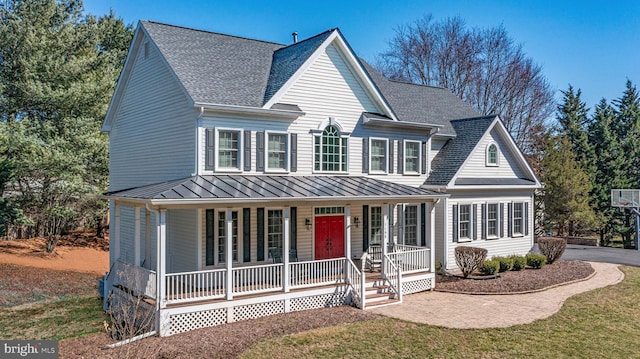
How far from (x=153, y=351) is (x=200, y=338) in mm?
1304

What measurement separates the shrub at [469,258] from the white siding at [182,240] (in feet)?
34.0

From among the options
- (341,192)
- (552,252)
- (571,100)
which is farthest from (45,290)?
(571,100)

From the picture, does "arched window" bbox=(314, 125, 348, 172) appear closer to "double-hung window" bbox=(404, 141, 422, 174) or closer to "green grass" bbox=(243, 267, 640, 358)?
"double-hung window" bbox=(404, 141, 422, 174)

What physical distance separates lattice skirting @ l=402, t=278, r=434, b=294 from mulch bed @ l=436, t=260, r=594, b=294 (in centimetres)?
41

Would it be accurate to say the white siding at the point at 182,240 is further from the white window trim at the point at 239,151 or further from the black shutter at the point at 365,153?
the black shutter at the point at 365,153

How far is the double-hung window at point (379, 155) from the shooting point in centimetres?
1933

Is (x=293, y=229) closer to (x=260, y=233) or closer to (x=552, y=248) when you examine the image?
(x=260, y=233)

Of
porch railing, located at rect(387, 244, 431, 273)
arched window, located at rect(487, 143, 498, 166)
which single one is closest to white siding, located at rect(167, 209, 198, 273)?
porch railing, located at rect(387, 244, 431, 273)

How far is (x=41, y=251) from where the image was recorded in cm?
2897

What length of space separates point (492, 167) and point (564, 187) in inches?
563

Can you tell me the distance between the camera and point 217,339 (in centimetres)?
1175

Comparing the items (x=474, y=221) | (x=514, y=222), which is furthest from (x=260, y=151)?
(x=514, y=222)

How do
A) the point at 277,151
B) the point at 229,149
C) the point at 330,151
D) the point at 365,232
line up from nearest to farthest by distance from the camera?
the point at 229,149 < the point at 277,151 < the point at 330,151 < the point at 365,232

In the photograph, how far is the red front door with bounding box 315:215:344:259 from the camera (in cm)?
1791
